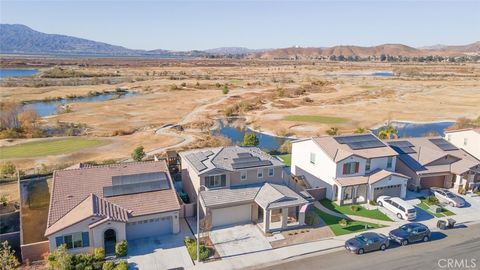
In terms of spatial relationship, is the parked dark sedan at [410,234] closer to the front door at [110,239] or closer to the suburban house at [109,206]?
the suburban house at [109,206]

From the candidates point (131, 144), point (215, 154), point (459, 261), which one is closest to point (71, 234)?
point (215, 154)

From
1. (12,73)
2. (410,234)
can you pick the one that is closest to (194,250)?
(410,234)

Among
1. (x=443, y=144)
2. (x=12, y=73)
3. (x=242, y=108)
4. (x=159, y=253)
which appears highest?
(x=12, y=73)

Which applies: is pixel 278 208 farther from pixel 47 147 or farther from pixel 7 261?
pixel 47 147

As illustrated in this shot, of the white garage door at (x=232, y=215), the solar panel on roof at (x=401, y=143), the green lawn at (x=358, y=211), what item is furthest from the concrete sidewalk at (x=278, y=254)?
the solar panel on roof at (x=401, y=143)

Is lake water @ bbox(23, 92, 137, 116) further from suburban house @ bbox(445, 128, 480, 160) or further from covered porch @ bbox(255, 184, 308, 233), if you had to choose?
suburban house @ bbox(445, 128, 480, 160)

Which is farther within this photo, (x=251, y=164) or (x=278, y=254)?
(x=251, y=164)

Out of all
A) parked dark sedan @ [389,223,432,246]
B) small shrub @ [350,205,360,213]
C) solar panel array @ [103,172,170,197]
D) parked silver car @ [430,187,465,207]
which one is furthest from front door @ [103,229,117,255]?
parked silver car @ [430,187,465,207]
